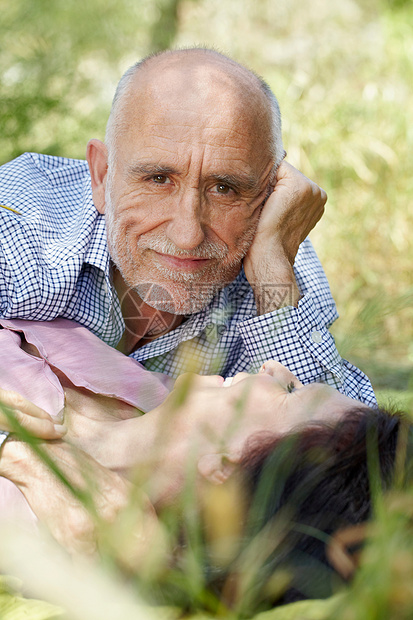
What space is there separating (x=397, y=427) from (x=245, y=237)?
133cm

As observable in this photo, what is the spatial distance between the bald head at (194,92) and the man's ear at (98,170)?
0.43ft

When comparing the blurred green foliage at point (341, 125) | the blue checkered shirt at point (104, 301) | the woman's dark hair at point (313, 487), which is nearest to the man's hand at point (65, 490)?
the woman's dark hair at point (313, 487)

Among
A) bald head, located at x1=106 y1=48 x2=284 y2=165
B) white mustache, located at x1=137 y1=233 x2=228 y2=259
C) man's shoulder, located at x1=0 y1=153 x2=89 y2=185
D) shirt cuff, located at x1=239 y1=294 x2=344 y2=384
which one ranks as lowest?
shirt cuff, located at x1=239 y1=294 x2=344 y2=384

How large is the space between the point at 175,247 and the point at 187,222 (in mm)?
118

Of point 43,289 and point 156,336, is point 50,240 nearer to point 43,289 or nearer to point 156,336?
point 43,289

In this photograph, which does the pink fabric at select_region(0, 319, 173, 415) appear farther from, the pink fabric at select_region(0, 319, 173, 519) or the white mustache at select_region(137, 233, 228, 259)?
the white mustache at select_region(137, 233, 228, 259)

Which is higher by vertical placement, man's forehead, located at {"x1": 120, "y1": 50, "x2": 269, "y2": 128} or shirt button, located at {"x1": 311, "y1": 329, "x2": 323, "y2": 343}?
man's forehead, located at {"x1": 120, "y1": 50, "x2": 269, "y2": 128}

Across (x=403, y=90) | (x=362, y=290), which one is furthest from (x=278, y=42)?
(x=362, y=290)

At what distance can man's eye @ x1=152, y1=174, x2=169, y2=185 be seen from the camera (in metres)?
2.57

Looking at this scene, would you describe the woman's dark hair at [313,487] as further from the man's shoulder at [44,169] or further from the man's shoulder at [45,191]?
the man's shoulder at [44,169]

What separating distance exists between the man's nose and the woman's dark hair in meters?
1.07

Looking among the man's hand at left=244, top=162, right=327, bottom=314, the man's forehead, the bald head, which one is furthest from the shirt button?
the man's forehead

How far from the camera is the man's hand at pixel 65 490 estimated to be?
1.53m

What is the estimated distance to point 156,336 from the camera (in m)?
2.99
